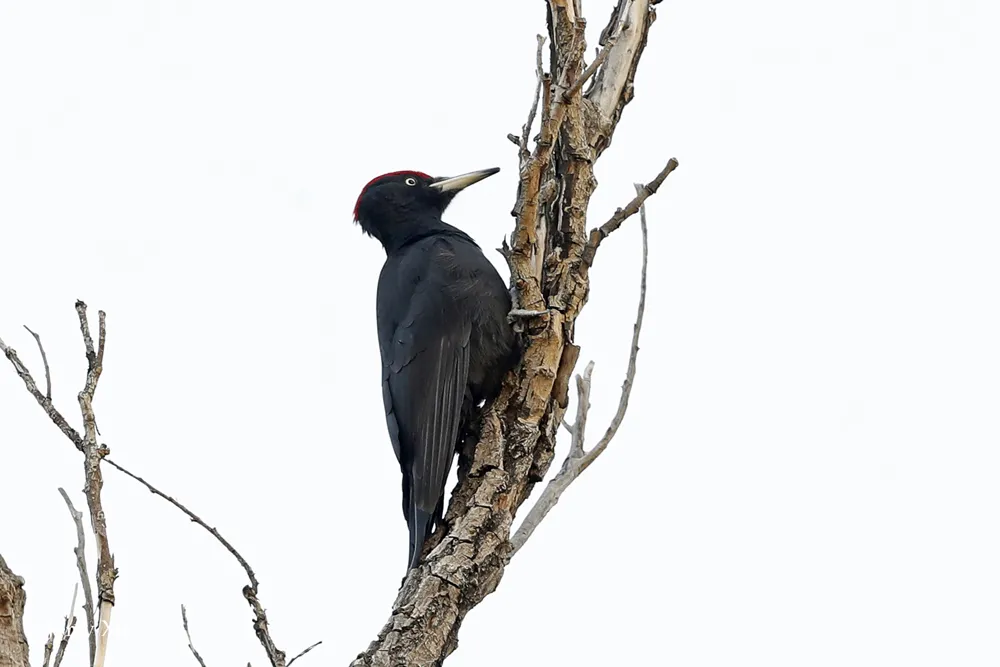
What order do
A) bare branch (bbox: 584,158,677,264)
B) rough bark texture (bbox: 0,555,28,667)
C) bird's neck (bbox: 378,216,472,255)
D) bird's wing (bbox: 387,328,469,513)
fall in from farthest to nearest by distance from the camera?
bird's neck (bbox: 378,216,472,255), bird's wing (bbox: 387,328,469,513), bare branch (bbox: 584,158,677,264), rough bark texture (bbox: 0,555,28,667)

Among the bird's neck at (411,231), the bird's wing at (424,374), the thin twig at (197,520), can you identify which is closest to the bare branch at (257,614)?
the thin twig at (197,520)

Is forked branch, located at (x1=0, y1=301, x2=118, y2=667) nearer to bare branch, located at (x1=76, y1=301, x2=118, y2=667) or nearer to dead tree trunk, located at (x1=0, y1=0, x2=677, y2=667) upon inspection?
bare branch, located at (x1=76, y1=301, x2=118, y2=667)

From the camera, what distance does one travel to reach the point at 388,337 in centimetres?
434

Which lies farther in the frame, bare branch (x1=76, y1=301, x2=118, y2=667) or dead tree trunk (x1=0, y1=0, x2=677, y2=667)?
dead tree trunk (x1=0, y1=0, x2=677, y2=667)

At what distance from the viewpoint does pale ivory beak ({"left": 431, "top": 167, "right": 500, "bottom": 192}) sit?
4984mm

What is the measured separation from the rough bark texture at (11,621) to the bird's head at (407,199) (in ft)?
9.94

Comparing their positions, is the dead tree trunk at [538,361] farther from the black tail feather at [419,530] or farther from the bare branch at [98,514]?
the bare branch at [98,514]

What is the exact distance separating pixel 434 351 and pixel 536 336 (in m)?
0.61

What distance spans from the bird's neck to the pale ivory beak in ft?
0.46

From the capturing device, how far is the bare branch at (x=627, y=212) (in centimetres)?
334

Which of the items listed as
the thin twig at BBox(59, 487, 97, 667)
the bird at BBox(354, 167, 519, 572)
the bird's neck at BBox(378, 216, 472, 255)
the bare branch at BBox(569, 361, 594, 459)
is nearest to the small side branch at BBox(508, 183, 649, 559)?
the bare branch at BBox(569, 361, 594, 459)

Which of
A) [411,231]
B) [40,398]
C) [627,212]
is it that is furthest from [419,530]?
[411,231]

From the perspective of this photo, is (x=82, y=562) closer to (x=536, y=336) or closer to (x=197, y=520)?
(x=197, y=520)

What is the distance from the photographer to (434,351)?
4113 mm
